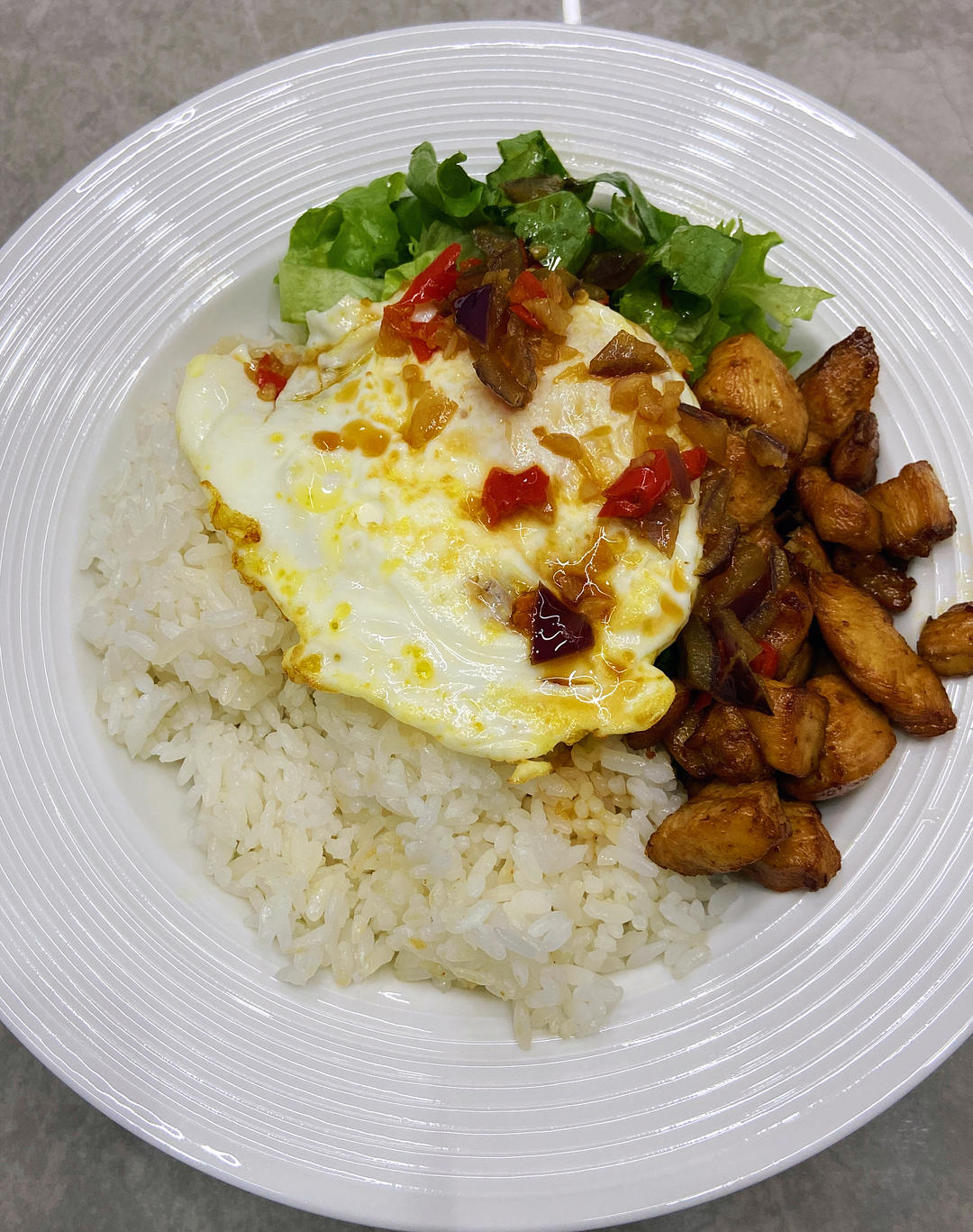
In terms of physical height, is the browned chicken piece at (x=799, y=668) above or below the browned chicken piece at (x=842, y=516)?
below

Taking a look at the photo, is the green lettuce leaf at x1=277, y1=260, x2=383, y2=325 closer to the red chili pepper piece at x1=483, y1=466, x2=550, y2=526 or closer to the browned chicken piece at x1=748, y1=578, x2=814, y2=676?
the red chili pepper piece at x1=483, y1=466, x2=550, y2=526

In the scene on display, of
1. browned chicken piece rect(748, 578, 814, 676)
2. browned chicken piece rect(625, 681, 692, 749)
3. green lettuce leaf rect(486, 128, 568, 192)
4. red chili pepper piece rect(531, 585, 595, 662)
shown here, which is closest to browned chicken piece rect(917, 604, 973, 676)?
browned chicken piece rect(748, 578, 814, 676)

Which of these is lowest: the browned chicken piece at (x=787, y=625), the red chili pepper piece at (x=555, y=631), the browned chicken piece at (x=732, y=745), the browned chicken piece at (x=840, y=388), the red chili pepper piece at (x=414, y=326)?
the browned chicken piece at (x=732, y=745)

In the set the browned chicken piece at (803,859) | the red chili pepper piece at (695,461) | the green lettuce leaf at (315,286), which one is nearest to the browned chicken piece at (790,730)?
the browned chicken piece at (803,859)

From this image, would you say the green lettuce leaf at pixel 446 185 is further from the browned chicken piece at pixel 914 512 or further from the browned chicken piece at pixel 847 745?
the browned chicken piece at pixel 847 745

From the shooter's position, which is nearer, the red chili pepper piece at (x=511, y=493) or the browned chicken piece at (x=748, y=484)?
the red chili pepper piece at (x=511, y=493)

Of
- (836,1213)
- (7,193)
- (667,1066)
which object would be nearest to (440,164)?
(7,193)

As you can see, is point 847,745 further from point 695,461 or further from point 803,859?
point 695,461
